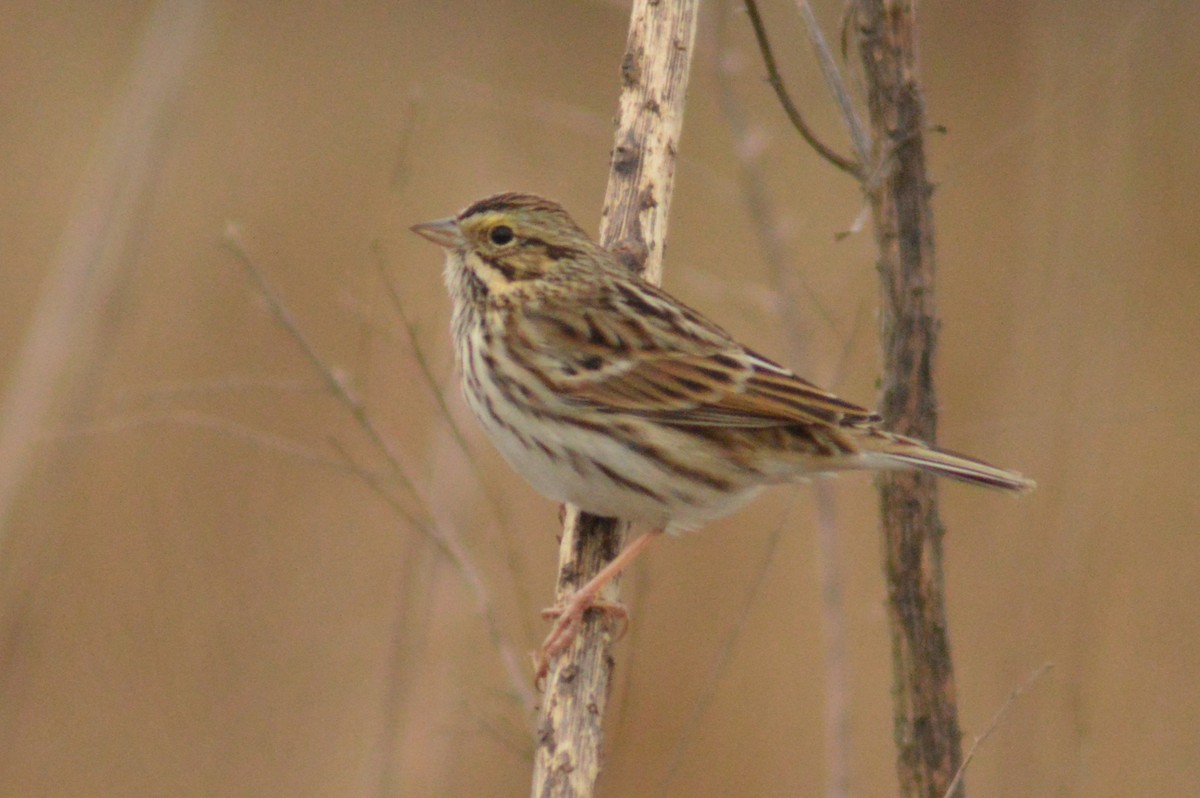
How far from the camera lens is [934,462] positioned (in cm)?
380

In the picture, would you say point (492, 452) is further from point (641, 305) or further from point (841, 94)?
point (841, 94)

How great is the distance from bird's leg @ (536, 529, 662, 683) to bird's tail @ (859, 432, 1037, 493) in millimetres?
756

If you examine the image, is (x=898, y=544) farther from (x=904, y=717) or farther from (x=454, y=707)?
(x=454, y=707)

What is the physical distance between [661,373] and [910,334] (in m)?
0.84

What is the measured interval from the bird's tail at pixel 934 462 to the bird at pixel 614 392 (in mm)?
27

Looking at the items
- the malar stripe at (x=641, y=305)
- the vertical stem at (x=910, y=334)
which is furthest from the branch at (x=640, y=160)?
the vertical stem at (x=910, y=334)

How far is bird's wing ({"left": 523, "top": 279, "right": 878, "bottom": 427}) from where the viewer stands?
13.6 feet

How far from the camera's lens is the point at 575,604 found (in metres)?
3.78

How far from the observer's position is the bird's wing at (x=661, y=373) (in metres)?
4.13

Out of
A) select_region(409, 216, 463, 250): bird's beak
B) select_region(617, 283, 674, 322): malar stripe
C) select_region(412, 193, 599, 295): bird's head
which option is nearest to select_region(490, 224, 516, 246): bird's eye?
select_region(412, 193, 599, 295): bird's head

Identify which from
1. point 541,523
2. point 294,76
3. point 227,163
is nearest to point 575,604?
point 541,523

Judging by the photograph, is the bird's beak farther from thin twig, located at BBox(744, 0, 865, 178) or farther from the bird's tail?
the bird's tail

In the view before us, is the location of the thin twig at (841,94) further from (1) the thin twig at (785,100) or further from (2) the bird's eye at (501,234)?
(2) the bird's eye at (501,234)

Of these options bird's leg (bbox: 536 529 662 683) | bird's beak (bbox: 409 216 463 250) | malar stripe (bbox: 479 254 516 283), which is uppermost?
bird's beak (bbox: 409 216 463 250)
